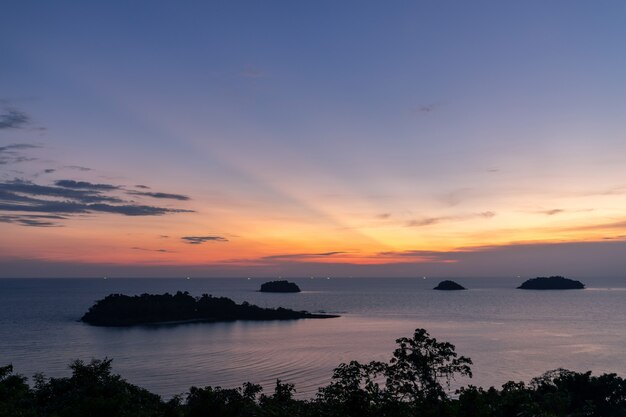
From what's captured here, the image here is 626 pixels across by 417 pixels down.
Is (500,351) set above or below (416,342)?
below

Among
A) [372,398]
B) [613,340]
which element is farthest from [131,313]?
[372,398]

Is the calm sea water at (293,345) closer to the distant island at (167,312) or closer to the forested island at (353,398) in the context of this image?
the distant island at (167,312)

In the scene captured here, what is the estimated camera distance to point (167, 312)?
501 feet

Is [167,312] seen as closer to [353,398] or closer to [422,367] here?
[422,367]

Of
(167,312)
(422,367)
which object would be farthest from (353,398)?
(167,312)

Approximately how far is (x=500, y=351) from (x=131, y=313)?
102769mm

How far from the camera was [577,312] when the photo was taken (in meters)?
175

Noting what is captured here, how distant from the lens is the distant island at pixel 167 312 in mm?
143875

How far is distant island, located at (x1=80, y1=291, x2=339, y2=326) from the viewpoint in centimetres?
14388

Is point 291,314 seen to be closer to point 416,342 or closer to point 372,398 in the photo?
point 416,342

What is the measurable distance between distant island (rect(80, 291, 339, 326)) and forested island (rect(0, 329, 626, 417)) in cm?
11610

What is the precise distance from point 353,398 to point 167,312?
142 metres

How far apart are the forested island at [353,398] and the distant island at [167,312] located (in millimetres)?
116100

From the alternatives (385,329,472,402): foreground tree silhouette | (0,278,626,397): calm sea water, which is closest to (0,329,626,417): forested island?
(385,329,472,402): foreground tree silhouette
